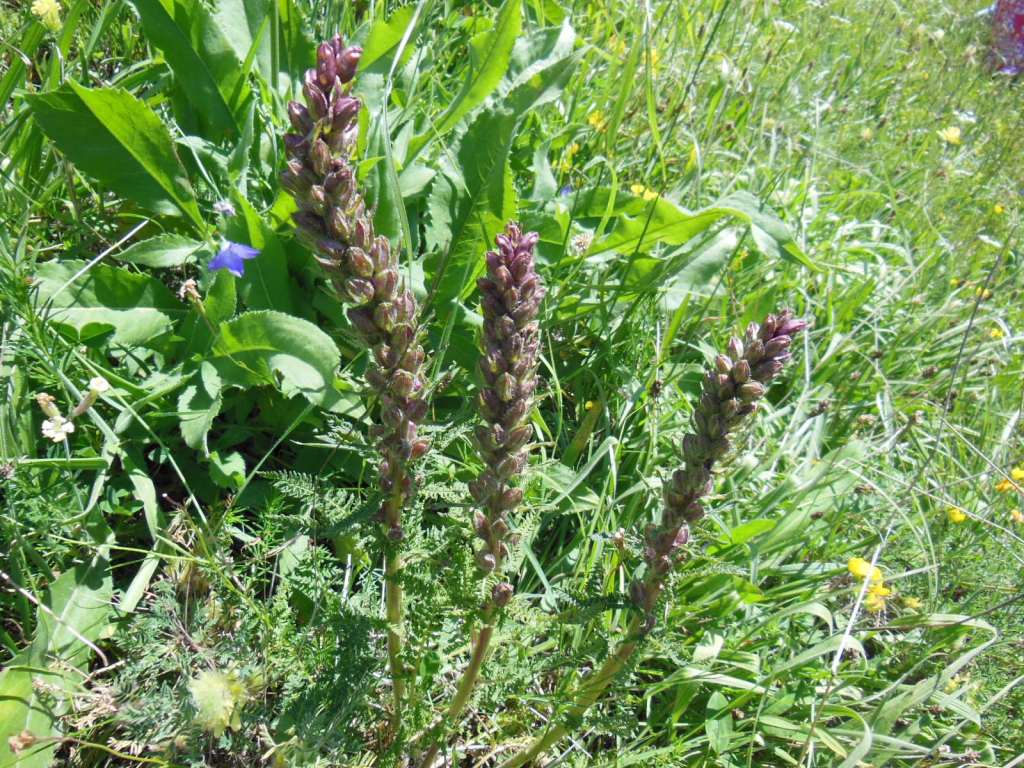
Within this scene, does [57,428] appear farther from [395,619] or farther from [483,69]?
[483,69]

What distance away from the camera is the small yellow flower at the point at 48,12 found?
Result: 219cm

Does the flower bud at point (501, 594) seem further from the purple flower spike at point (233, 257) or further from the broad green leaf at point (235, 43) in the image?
the broad green leaf at point (235, 43)

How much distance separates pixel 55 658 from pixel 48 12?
1.68 m

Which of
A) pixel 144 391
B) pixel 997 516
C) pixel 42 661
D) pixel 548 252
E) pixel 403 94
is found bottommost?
pixel 42 661

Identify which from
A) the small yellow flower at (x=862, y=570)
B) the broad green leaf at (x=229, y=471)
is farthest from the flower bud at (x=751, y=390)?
the broad green leaf at (x=229, y=471)

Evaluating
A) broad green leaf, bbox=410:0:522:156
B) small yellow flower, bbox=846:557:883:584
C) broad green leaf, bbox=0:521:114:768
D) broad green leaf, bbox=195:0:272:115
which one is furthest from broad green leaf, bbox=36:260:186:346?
small yellow flower, bbox=846:557:883:584

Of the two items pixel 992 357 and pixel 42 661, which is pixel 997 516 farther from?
pixel 42 661

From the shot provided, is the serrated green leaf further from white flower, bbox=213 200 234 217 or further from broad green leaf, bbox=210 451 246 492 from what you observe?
white flower, bbox=213 200 234 217

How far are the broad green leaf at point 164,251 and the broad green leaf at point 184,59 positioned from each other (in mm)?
423

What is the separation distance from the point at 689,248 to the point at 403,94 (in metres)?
1.09

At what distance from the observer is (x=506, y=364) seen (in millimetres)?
1270

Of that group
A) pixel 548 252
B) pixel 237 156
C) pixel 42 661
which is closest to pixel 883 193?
pixel 548 252

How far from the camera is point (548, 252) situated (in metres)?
2.63

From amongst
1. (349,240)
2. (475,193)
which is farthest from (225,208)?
(349,240)
